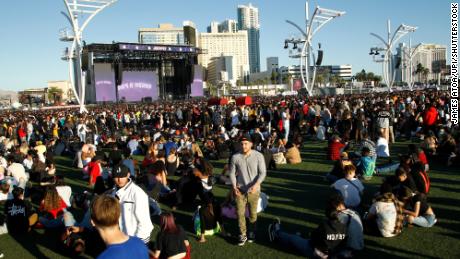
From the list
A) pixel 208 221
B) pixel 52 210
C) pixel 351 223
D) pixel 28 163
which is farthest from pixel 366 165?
pixel 28 163

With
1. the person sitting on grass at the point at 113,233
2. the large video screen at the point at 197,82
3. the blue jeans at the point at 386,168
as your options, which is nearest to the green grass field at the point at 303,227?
the blue jeans at the point at 386,168

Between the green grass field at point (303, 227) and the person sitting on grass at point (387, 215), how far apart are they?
0.39ft

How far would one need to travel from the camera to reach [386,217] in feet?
19.3

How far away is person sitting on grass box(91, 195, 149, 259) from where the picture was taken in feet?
7.72

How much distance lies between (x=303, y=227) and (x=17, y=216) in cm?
492

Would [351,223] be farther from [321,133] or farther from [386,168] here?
[321,133]

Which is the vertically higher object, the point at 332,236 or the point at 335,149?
the point at 335,149

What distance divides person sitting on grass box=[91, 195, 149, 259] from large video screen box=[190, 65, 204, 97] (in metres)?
60.1

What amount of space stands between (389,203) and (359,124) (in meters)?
8.94

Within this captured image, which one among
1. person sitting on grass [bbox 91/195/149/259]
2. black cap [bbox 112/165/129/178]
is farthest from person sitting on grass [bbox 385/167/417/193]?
person sitting on grass [bbox 91/195/149/259]

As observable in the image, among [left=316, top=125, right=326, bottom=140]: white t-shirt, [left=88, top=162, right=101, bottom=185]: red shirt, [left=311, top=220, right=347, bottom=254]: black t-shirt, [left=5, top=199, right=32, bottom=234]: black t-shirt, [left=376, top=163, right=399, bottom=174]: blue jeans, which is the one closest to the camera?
[left=311, top=220, right=347, bottom=254]: black t-shirt

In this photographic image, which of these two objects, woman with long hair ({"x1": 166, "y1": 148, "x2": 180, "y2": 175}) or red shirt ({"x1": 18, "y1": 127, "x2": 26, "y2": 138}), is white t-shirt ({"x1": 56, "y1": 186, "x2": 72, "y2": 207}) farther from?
red shirt ({"x1": 18, "y1": 127, "x2": 26, "y2": 138})

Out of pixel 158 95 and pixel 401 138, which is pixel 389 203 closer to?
pixel 401 138

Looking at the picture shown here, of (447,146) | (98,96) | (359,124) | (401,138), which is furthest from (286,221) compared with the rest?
(98,96)
